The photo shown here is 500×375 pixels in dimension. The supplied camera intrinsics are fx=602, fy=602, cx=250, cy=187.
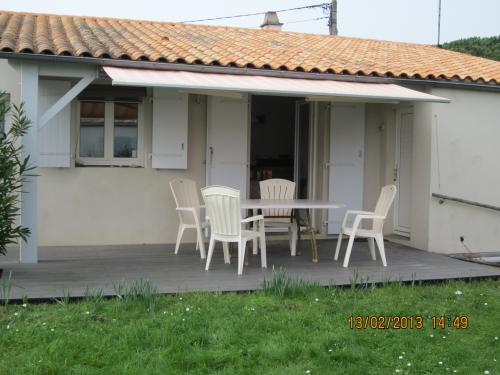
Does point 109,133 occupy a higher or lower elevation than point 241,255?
higher

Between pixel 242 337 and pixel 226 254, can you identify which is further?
pixel 226 254

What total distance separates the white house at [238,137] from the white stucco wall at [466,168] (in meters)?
0.02

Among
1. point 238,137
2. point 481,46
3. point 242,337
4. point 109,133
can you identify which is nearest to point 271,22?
point 238,137

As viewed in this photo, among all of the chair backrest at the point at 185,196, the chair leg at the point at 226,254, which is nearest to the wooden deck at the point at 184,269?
the chair leg at the point at 226,254

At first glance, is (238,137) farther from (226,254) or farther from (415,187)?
(415,187)

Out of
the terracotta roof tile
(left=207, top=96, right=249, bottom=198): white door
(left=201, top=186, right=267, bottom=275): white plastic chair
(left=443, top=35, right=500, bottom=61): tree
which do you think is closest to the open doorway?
the terracotta roof tile

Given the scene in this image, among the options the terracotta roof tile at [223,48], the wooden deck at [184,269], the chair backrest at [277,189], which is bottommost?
the wooden deck at [184,269]

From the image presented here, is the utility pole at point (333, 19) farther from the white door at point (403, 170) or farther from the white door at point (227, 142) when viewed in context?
the white door at point (227, 142)

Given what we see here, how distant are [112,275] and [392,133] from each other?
23.8 feet

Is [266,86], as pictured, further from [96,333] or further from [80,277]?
[96,333]

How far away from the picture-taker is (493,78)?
12289mm

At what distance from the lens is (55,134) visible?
11367mm

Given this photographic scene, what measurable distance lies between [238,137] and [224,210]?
3.80m

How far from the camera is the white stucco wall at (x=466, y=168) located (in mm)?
11852
